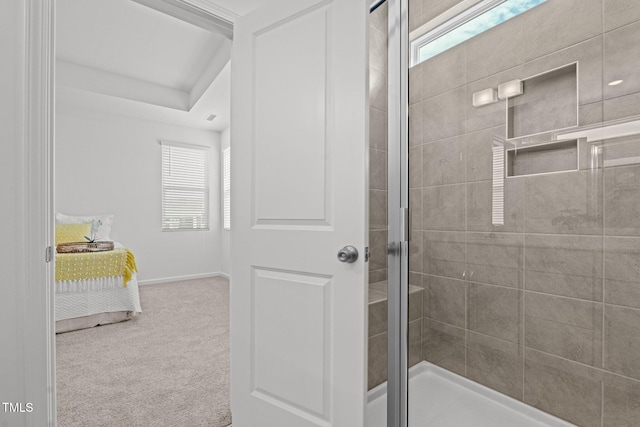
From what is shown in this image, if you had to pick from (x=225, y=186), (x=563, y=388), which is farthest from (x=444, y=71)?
(x=225, y=186)

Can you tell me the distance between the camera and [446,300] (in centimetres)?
122

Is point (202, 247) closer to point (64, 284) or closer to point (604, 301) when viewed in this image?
point (64, 284)

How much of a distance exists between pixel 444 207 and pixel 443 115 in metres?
0.35

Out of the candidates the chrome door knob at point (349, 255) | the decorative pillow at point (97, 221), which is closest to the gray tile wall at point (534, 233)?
the chrome door knob at point (349, 255)

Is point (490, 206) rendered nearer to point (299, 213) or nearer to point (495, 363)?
point (495, 363)

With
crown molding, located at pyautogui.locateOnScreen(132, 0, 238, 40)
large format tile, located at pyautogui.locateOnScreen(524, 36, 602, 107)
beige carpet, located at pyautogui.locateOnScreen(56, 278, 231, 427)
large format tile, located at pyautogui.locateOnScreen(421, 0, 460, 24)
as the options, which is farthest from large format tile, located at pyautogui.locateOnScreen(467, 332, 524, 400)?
crown molding, located at pyautogui.locateOnScreen(132, 0, 238, 40)

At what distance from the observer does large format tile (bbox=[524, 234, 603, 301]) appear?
3.17ft

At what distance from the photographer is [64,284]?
2.99 m

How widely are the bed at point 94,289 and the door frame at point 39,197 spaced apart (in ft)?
7.14

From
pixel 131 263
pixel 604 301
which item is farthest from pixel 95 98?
pixel 604 301

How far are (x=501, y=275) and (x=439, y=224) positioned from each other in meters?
0.27

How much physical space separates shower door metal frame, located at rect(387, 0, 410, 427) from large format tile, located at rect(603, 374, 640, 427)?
0.60m

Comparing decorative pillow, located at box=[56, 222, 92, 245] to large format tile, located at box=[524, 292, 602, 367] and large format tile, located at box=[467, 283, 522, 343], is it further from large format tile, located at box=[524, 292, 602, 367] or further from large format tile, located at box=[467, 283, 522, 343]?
large format tile, located at box=[524, 292, 602, 367]

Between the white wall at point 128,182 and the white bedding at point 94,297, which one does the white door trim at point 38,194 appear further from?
the white wall at point 128,182
